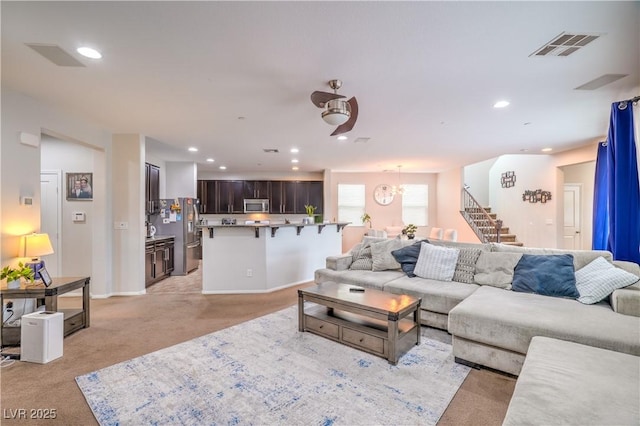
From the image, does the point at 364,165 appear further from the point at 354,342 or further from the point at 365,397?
the point at 365,397

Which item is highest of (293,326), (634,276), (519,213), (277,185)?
(277,185)

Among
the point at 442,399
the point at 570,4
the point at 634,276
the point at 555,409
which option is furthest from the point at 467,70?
the point at 442,399

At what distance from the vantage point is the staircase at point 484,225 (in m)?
7.75

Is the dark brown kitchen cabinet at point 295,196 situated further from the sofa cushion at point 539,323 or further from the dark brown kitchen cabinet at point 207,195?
the sofa cushion at point 539,323

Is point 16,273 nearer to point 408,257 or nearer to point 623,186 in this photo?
point 408,257

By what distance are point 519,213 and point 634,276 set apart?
5.74m

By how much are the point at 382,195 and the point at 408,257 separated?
5.85m

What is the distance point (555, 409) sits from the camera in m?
1.31

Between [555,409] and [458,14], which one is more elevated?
[458,14]

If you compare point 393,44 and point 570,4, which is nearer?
point 570,4

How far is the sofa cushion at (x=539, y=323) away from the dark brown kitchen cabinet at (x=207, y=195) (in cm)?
783

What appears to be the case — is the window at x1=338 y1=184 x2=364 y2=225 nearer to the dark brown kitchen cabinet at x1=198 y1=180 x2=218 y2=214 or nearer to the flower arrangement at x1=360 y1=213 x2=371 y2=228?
the flower arrangement at x1=360 y1=213 x2=371 y2=228

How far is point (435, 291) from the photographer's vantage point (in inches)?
130

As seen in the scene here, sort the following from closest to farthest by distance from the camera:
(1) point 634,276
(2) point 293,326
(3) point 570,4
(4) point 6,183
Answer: (3) point 570,4
(1) point 634,276
(4) point 6,183
(2) point 293,326
